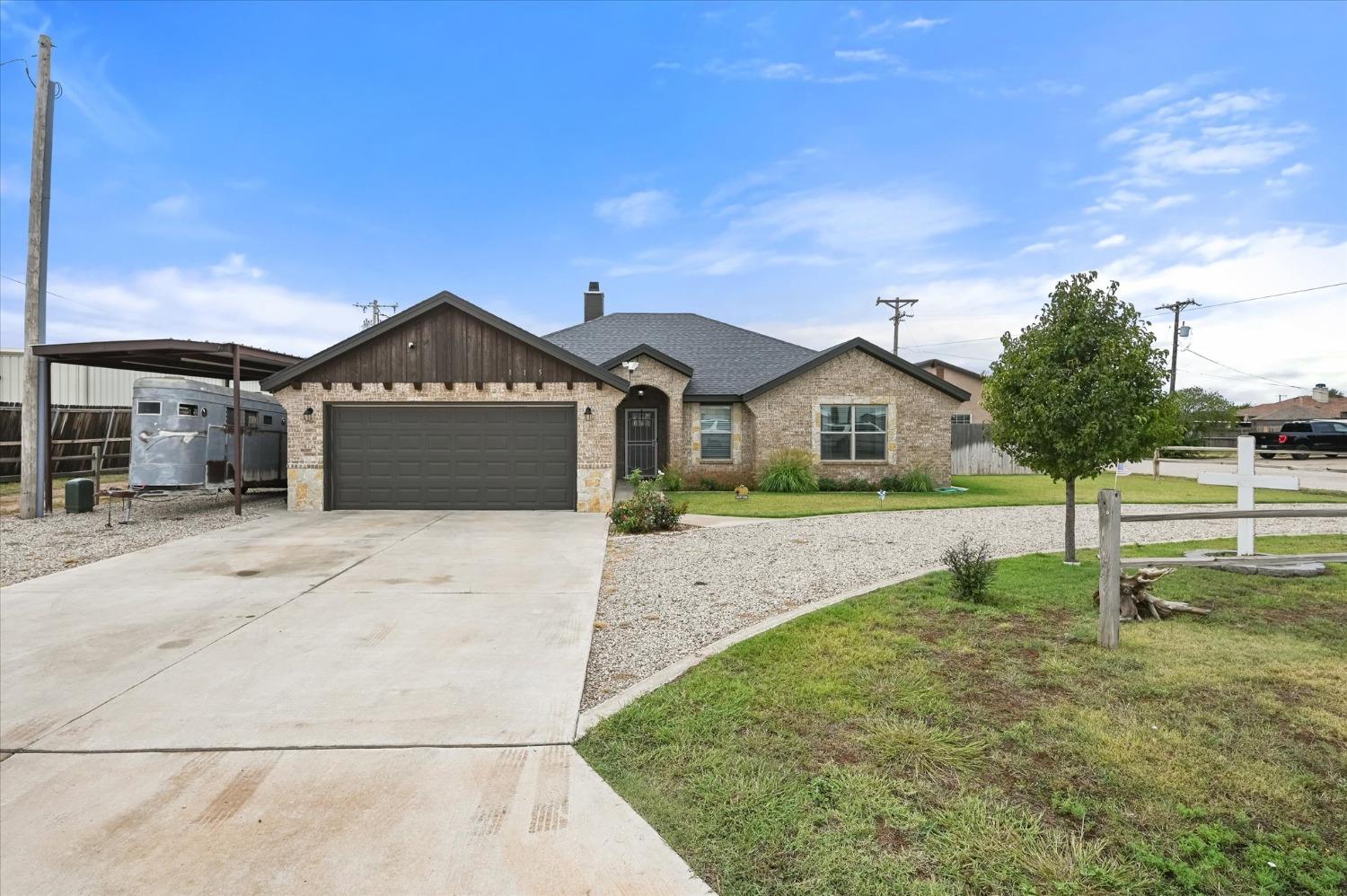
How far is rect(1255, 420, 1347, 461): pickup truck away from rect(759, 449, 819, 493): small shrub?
30.5 metres

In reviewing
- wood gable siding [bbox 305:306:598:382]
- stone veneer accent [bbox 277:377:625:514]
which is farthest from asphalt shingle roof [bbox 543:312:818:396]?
wood gable siding [bbox 305:306:598:382]

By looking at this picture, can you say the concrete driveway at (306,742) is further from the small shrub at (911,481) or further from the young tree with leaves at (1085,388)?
the small shrub at (911,481)

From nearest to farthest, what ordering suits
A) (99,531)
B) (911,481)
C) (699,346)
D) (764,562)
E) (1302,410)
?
(764,562) < (99,531) < (911,481) < (699,346) < (1302,410)

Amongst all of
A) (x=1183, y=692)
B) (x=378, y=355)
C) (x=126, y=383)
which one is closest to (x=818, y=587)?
(x=1183, y=692)

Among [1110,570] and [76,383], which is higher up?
[76,383]

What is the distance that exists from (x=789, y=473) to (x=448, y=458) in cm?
975

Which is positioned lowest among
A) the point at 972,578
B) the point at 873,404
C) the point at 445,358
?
the point at 972,578

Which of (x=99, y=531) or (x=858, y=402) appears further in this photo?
(x=858, y=402)

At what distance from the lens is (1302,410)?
61.6 m

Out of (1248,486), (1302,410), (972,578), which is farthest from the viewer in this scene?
(1302,410)

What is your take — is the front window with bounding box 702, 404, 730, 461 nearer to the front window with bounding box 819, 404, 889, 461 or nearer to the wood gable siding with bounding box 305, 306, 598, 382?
the front window with bounding box 819, 404, 889, 461

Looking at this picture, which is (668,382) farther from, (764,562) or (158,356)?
(158,356)

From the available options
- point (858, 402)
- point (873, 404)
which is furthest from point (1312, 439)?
point (858, 402)

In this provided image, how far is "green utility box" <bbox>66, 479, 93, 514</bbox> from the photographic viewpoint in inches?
569
